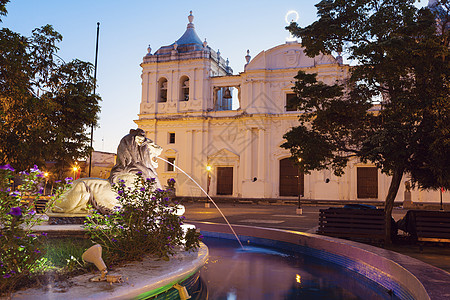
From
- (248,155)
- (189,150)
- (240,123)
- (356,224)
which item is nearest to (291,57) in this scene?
(240,123)

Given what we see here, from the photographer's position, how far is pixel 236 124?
32.7m

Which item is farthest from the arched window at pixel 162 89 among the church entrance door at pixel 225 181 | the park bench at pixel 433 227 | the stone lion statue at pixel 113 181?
the park bench at pixel 433 227

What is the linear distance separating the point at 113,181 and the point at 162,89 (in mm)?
29927

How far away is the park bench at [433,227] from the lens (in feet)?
24.7

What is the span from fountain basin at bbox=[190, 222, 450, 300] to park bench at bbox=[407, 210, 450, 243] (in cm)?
219

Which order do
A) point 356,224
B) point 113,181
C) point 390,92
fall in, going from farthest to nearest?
point 390,92 → point 356,224 → point 113,181

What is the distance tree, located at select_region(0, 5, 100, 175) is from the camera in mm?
6980

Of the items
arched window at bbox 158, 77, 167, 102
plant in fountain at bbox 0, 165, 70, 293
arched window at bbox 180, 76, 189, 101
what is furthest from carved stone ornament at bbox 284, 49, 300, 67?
plant in fountain at bbox 0, 165, 70, 293

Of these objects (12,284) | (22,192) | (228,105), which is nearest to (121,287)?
(12,284)

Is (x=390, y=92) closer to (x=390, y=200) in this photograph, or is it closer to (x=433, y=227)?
(x=390, y=200)

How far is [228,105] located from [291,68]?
8452 mm

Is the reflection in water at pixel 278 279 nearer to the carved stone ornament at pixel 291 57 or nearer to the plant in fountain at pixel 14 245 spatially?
the plant in fountain at pixel 14 245

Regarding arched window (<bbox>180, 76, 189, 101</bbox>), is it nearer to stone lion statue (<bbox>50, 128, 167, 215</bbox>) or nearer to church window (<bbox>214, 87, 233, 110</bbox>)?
church window (<bbox>214, 87, 233, 110</bbox>)

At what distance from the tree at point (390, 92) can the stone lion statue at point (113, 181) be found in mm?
4249
